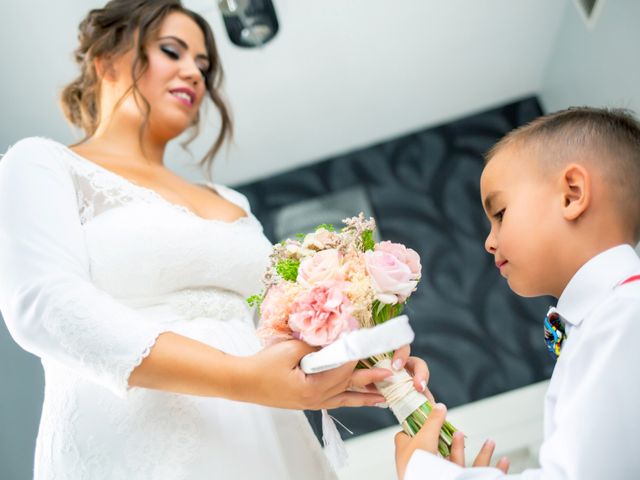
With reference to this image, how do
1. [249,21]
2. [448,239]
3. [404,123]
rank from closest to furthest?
[249,21] < [448,239] < [404,123]

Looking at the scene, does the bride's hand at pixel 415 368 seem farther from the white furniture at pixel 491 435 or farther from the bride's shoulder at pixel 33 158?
the white furniture at pixel 491 435

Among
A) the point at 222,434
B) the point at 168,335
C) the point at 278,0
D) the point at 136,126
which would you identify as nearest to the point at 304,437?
the point at 222,434

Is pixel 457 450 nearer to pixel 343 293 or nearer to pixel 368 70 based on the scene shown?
pixel 343 293

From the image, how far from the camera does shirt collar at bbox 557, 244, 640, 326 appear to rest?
46.4 inches

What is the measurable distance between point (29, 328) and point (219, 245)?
47 centimetres

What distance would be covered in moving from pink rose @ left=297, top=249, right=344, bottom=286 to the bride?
120 mm

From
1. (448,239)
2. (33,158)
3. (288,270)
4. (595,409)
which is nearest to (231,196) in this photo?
(33,158)

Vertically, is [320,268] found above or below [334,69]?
below

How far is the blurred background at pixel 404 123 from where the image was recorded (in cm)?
297

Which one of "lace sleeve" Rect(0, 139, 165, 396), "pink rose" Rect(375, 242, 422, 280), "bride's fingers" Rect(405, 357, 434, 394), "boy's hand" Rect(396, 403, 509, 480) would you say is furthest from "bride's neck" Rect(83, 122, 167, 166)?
"boy's hand" Rect(396, 403, 509, 480)

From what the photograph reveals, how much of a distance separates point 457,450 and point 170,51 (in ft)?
4.31

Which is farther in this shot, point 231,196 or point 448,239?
point 448,239

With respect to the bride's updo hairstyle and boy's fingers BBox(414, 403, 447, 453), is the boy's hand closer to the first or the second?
boy's fingers BBox(414, 403, 447, 453)

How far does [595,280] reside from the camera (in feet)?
3.95
